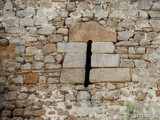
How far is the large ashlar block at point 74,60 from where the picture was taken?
5023 mm

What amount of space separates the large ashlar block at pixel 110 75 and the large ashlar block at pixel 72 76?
5.6 inches

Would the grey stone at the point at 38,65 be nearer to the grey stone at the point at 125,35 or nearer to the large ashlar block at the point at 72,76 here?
the large ashlar block at the point at 72,76

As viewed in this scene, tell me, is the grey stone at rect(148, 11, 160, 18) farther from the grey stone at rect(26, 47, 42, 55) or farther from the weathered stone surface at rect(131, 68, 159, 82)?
the grey stone at rect(26, 47, 42, 55)

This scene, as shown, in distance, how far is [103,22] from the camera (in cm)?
518

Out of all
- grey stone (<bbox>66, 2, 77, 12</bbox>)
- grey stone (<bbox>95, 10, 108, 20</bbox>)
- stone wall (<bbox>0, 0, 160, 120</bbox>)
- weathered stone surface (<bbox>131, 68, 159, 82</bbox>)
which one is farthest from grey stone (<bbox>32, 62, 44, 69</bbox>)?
weathered stone surface (<bbox>131, 68, 159, 82</bbox>)

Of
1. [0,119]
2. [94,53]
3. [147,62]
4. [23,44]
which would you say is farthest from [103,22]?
[0,119]

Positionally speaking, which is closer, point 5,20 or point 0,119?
point 0,119

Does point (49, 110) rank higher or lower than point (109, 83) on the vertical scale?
lower

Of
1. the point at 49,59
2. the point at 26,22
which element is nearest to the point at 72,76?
the point at 49,59

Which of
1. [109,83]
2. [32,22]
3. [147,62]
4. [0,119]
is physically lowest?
[0,119]

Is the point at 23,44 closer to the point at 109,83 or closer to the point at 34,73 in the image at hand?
the point at 34,73

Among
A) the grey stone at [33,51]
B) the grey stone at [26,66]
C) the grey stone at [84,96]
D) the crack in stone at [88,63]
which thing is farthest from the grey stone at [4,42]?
the grey stone at [84,96]

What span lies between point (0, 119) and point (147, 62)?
2.22m

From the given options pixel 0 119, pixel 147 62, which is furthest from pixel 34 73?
pixel 147 62
